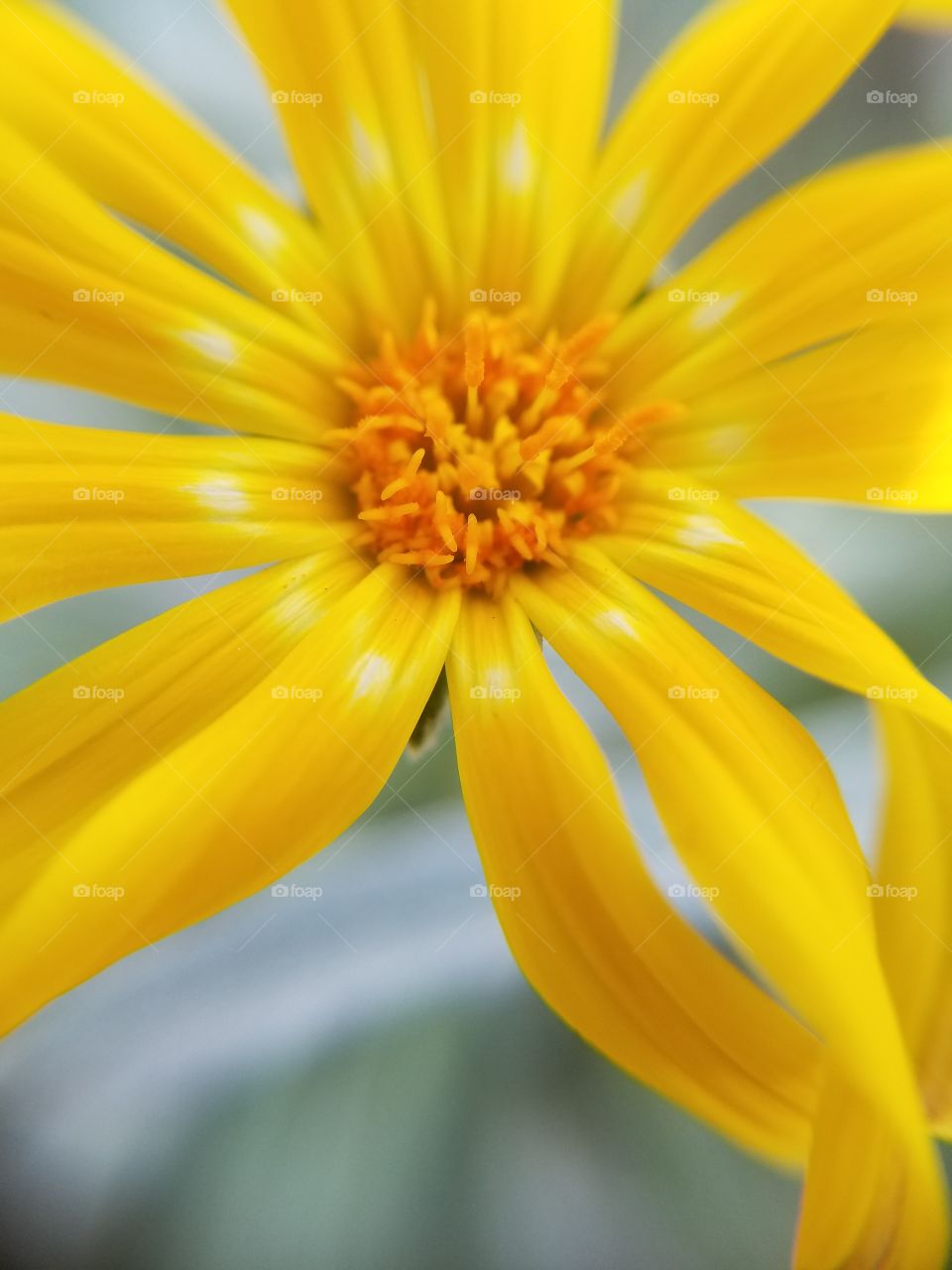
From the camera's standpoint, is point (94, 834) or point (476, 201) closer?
point (94, 834)

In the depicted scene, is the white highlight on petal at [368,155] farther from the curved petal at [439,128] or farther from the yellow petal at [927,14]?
the yellow petal at [927,14]

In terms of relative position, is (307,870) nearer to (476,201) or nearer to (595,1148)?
(595,1148)

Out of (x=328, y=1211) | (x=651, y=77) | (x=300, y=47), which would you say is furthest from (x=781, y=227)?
(x=328, y=1211)

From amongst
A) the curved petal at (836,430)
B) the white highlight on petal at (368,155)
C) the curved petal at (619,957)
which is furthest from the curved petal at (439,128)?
the curved petal at (619,957)

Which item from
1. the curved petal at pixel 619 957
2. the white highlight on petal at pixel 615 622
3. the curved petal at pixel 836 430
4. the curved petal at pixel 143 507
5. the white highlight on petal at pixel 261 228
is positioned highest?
the white highlight on petal at pixel 261 228

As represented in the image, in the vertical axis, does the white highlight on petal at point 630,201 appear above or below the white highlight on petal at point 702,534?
above

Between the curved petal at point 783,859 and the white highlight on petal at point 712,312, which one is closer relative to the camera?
the curved petal at point 783,859

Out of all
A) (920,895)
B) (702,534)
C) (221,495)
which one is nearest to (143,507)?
(221,495)
